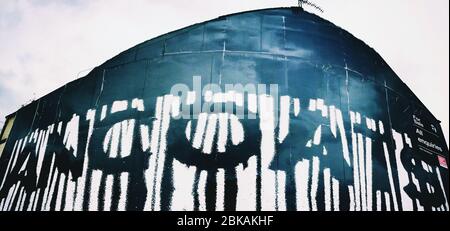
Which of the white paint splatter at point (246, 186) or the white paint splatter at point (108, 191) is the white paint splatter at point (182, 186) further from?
the white paint splatter at point (108, 191)

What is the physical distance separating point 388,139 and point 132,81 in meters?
7.20

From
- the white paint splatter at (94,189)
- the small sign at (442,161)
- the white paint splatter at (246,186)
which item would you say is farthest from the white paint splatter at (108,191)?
the small sign at (442,161)

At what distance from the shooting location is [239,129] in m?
8.52

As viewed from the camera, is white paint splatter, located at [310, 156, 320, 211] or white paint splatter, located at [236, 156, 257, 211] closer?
white paint splatter, located at [236, 156, 257, 211]

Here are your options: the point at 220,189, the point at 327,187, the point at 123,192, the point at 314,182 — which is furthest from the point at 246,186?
the point at 123,192

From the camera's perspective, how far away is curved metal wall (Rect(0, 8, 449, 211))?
8.19 metres

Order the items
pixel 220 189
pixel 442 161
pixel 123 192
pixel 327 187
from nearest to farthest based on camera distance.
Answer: pixel 220 189, pixel 123 192, pixel 327 187, pixel 442 161

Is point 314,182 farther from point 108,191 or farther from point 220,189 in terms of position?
point 108,191

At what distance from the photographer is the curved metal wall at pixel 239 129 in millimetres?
8188

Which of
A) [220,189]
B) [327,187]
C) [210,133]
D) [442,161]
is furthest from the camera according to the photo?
[442,161]

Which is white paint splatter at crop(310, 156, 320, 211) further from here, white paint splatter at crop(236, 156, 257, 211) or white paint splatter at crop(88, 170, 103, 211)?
white paint splatter at crop(88, 170, 103, 211)

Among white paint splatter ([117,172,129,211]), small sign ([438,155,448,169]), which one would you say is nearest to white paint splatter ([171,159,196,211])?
white paint splatter ([117,172,129,211])
